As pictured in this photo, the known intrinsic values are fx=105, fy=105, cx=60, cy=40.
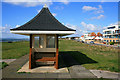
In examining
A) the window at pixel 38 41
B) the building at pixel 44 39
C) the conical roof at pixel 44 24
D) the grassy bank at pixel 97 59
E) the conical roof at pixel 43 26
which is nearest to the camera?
the conical roof at pixel 43 26

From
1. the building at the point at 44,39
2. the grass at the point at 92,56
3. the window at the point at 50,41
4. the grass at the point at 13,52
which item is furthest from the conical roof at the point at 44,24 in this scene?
the grass at the point at 13,52

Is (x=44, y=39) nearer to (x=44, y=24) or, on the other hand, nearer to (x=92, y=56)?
(x=44, y=24)

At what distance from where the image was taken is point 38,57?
29.3ft

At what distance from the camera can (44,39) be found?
8688mm

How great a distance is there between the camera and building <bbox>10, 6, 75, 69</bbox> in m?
7.63

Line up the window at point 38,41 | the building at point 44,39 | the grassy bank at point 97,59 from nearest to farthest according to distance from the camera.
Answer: the building at point 44,39
the grassy bank at point 97,59
the window at point 38,41

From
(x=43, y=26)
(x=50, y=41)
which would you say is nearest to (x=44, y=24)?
(x=43, y=26)

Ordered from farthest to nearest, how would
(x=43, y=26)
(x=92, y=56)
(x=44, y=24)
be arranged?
(x=92, y=56)
(x=44, y=24)
(x=43, y=26)

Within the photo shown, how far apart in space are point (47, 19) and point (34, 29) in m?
1.91

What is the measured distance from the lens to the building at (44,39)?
7.63 meters

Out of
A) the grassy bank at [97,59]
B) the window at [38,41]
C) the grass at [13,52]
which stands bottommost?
the grassy bank at [97,59]

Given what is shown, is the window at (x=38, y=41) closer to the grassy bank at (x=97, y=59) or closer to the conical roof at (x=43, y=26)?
the conical roof at (x=43, y=26)

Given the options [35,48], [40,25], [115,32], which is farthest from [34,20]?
[115,32]

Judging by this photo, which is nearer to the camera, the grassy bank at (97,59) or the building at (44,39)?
the building at (44,39)
